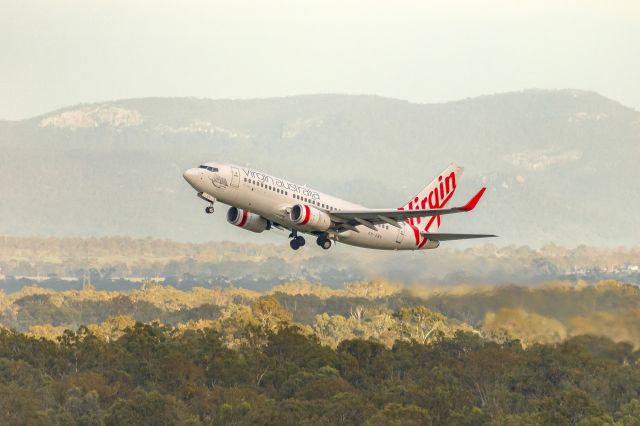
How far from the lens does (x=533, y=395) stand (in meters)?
136

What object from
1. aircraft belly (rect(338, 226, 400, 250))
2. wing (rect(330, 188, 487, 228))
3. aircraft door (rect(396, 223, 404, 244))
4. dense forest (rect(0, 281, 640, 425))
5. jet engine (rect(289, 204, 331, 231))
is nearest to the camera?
jet engine (rect(289, 204, 331, 231))

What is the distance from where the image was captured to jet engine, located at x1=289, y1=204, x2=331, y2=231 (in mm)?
86250

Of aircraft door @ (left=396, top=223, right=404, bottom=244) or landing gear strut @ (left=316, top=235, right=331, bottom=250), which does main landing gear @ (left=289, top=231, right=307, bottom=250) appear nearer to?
landing gear strut @ (left=316, top=235, right=331, bottom=250)

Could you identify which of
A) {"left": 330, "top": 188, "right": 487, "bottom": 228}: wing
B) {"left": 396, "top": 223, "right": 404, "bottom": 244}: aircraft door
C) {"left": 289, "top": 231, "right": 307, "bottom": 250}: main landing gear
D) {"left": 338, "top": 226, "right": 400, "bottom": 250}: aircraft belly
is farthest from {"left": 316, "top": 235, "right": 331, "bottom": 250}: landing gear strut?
{"left": 396, "top": 223, "right": 404, "bottom": 244}: aircraft door

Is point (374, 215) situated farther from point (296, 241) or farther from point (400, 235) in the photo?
point (400, 235)

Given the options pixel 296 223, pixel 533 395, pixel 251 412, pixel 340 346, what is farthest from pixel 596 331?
→ pixel 340 346

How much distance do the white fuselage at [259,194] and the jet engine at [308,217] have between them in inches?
20.1

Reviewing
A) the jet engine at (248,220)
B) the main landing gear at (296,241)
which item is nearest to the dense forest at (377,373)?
the main landing gear at (296,241)

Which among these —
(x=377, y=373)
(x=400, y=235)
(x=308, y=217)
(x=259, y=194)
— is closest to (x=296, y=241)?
(x=308, y=217)

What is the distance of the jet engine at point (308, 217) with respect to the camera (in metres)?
86.2

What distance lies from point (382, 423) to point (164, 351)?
1577 inches

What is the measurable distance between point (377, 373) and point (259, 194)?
6091 cm

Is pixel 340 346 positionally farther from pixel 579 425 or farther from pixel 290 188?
pixel 290 188

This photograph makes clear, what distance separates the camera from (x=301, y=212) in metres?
86.2
